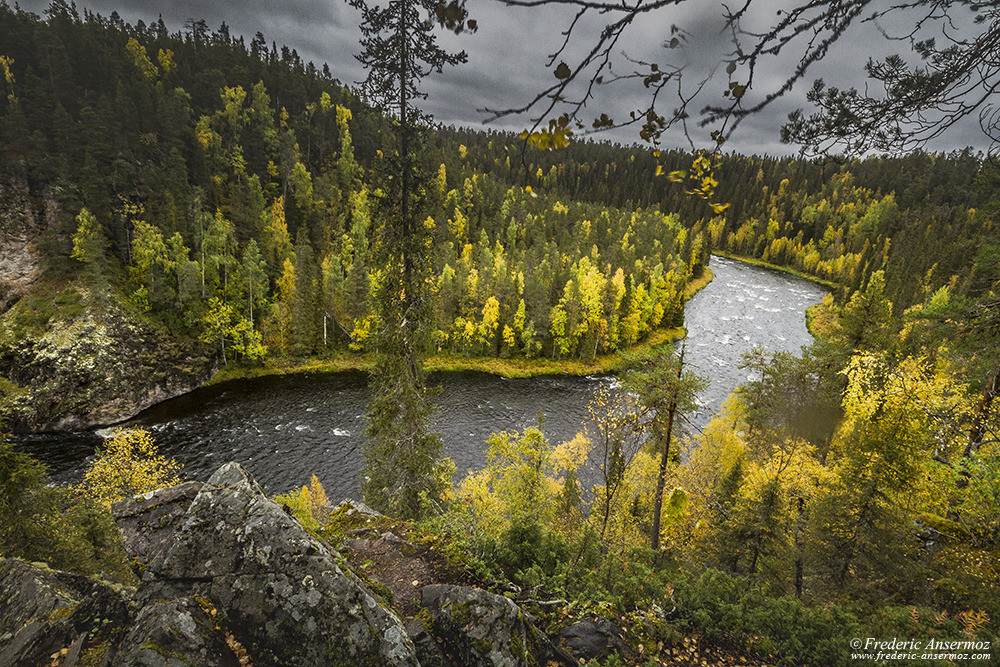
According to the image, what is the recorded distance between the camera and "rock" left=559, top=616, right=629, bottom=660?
21.3 feet

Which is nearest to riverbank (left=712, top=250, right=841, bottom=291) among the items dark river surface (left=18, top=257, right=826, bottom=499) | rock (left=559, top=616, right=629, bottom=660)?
dark river surface (left=18, top=257, right=826, bottom=499)

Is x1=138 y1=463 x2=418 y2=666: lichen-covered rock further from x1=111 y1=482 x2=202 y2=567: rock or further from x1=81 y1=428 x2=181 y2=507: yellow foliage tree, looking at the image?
x1=81 y1=428 x2=181 y2=507: yellow foliage tree

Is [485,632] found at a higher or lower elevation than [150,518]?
higher

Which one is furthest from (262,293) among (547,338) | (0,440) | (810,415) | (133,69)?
(133,69)

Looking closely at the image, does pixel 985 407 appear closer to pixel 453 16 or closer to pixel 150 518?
pixel 453 16

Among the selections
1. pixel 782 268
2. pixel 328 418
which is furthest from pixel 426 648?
pixel 782 268

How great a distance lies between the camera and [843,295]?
7631 centimetres

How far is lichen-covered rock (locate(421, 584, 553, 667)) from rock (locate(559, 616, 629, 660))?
48 centimetres

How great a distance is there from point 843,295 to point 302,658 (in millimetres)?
97890

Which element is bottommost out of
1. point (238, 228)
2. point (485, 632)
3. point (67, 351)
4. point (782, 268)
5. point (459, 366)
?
point (459, 366)

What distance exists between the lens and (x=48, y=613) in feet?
17.4

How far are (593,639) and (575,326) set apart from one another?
→ 46.7 meters

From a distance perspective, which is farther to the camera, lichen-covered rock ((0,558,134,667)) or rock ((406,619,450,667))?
rock ((406,619,450,667))

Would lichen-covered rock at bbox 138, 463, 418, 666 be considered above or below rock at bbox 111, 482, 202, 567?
above
